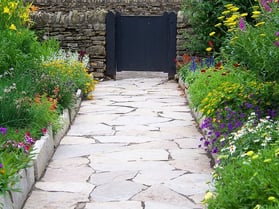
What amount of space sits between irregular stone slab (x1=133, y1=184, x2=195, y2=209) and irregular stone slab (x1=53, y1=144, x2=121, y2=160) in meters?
1.44

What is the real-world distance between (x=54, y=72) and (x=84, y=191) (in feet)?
13.5

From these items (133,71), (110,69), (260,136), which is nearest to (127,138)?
(260,136)

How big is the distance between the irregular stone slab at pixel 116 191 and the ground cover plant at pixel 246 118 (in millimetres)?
693

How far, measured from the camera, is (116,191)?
4719 millimetres

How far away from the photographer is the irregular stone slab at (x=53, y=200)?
14.3 feet

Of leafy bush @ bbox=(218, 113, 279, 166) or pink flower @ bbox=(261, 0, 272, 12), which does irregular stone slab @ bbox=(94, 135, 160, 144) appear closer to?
leafy bush @ bbox=(218, 113, 279, 166)

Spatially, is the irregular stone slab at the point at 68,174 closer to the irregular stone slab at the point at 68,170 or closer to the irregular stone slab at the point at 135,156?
the irregular stone slab at the point at 68,170

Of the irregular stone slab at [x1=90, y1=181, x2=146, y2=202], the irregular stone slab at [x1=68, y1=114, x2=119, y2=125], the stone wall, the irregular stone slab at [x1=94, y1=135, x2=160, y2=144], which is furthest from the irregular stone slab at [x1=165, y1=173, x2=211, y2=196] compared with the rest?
the stone wall

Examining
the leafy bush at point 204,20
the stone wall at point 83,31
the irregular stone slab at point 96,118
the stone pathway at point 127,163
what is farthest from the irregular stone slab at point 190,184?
the stone wall at point 83,31

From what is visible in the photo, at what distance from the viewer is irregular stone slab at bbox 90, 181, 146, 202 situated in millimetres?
4539

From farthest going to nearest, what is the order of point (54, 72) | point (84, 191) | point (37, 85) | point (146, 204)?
1. point (54, 72)
2. point (37, 85)
3. point (84, 191)
4. point (146, 204)

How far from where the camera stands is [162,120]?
7.83 metres

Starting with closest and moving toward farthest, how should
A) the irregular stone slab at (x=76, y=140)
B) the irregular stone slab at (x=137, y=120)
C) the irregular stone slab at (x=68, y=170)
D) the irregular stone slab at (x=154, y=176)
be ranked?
the irregular stone slab at (x=154, y=176), the irregular stone slab at (x=68, y=170), the irregular stone slab at (x=76, y=140), the irregular stone slab at (x=137, y=120)

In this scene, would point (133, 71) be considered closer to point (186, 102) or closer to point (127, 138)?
point (186, 102)
